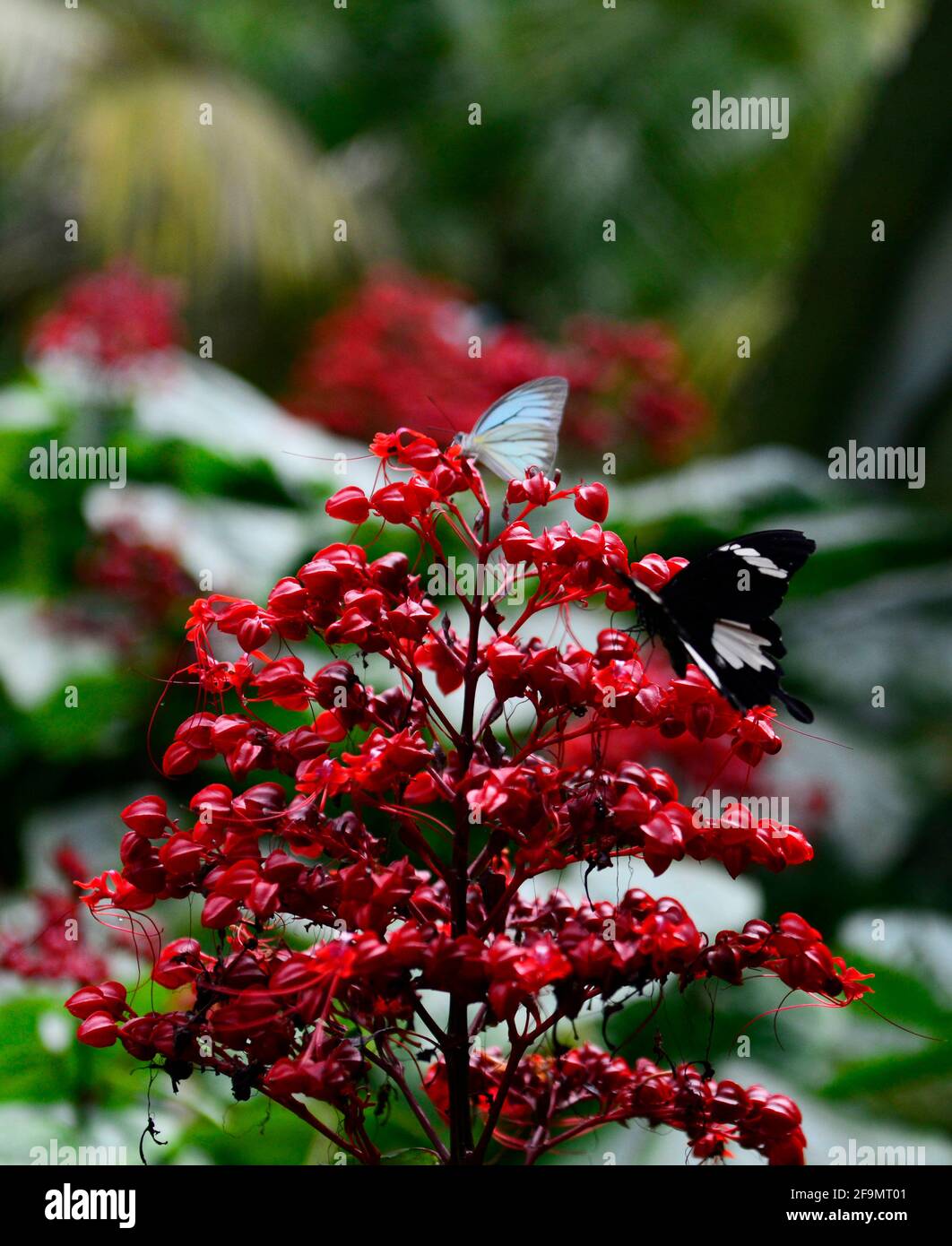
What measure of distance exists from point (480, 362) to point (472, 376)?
42mm

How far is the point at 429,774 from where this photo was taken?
0.83 m

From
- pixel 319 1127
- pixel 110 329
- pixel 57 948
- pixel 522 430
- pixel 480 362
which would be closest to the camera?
→ pixel 319 1127

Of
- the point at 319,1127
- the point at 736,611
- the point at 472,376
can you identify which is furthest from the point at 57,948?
the point at 472,376

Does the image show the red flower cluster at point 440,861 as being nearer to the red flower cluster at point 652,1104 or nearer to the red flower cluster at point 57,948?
the red flower cluster at point 652,1104

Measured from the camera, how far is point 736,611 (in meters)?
0.85

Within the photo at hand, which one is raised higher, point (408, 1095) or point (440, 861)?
point (440, 861)

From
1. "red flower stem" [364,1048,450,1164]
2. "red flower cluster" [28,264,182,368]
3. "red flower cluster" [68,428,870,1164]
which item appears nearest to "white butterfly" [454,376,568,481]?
"red flower cluster" [68,428,870,1164]

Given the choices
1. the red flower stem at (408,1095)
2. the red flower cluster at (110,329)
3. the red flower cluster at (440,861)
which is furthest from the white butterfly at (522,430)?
the red flower cluster at (110,329)

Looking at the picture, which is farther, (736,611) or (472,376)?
(472,376)

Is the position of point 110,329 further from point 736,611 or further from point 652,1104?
point 652,1104

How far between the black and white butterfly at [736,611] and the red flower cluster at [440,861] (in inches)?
1.2

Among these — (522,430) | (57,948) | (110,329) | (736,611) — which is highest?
(110,329)

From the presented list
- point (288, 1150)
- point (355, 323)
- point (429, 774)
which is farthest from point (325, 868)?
point (355, 323)
